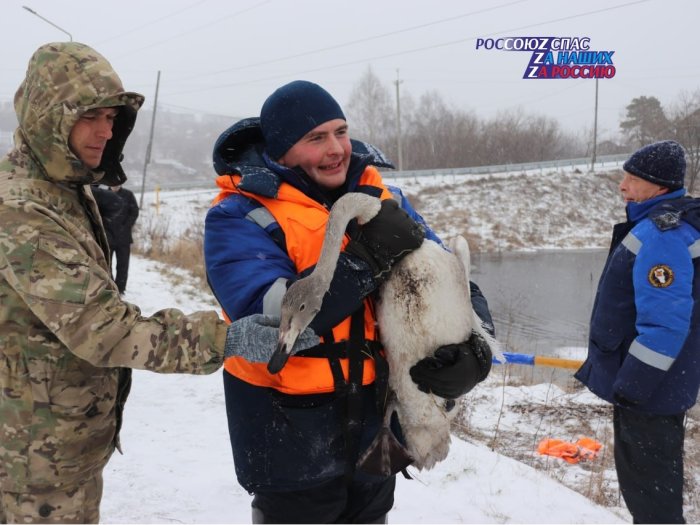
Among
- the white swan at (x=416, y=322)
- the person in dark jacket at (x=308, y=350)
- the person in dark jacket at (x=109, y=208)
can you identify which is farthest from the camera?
the person in dark jacket at (x=109, y=208)

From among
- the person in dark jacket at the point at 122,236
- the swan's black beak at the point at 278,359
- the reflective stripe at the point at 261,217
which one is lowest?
the person in dark jacket at the point at 122,236

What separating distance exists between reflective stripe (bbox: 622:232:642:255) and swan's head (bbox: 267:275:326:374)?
8.11 feet

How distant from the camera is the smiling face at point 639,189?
144 inches

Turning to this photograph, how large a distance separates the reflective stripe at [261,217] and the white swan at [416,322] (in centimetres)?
25

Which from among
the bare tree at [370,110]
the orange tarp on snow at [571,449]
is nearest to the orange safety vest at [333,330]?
the orange tarp on snow at [571,449]

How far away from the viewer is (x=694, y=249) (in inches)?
134

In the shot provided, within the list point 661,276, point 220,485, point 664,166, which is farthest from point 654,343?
point 220,485

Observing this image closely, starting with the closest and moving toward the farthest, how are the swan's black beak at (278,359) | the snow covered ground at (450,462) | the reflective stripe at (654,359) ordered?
the swan's black beak at (278,359) → the reflective stripe at (654,359) → the snow covered ground at (450,462)

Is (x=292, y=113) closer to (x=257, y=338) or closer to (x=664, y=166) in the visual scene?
(x=257, y=338)

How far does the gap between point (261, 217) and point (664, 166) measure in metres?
2.89

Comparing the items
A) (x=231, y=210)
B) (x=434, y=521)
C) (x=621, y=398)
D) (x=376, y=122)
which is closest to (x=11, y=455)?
(x=231, y=210)

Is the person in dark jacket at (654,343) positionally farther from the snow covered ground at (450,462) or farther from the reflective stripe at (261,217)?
the reflective stripe at (261,217)

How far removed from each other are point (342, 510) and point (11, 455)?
1.33m

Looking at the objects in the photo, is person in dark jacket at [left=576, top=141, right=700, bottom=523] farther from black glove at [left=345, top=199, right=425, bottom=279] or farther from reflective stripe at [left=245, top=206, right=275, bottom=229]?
reflective stripe at [left=245, top=206, right=275, bottom=229]
